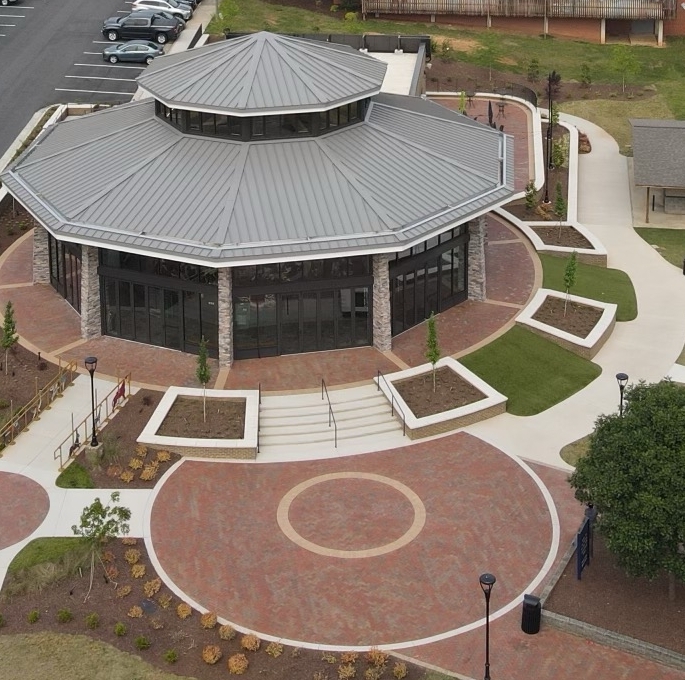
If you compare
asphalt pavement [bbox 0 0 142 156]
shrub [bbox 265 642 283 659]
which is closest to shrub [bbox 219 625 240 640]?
shrub [bbox 265 642 283 659]

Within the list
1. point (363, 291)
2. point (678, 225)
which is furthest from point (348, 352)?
point (678, 225)

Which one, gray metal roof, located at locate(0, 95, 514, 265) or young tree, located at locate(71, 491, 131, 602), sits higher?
gray metal roof, located at locate(0, 95, 514, 265)

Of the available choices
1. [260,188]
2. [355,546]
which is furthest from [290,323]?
[355,546]

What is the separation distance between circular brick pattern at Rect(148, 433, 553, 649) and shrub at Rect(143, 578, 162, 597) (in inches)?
17.4

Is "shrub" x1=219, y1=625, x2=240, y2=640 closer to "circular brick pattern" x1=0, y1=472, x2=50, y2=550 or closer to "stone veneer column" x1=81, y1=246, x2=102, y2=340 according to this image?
"circular brick pattern" x1=0, y1=472, x2=50, y2=550

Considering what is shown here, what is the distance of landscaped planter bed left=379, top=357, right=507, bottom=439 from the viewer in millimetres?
45312

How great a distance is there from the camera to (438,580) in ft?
121

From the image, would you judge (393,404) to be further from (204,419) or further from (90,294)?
(90,294)

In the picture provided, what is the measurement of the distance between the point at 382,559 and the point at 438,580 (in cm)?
205

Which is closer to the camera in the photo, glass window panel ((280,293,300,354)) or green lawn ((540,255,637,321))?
glass window panel ((280,293,300,354))

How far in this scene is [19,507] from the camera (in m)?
40.6

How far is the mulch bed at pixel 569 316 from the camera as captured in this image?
5259cm

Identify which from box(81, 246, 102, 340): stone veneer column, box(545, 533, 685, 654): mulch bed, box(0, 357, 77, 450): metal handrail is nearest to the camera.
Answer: box(545, 533, 685, 654): mulch bed

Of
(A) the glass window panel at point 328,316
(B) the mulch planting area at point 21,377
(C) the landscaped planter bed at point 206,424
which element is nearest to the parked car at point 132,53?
(B) the mulch planting area at point 21,377
